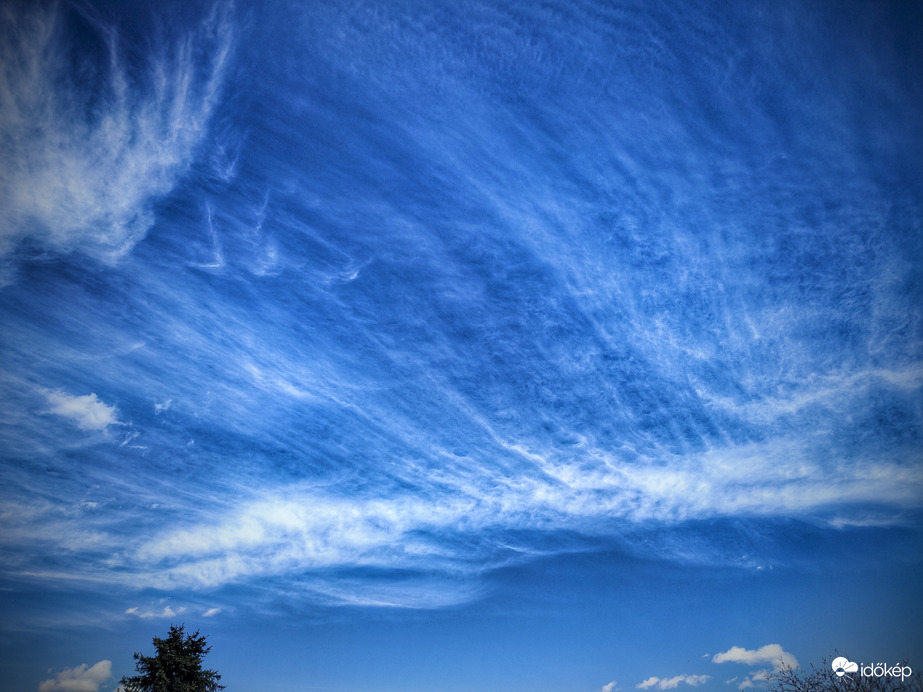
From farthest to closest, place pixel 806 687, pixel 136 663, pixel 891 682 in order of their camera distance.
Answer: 1. pixel 136 663
2. pixel 806 687
3. pixel 891 682

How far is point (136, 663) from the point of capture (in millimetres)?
37906

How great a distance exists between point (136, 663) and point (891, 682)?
5283 centimetres

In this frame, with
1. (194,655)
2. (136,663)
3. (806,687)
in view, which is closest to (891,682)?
(806,687)

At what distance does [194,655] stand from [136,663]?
13.6ft

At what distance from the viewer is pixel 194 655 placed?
39.3 metres

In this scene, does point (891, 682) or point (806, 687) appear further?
point (806, 687)

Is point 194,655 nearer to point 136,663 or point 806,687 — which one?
point 136,663

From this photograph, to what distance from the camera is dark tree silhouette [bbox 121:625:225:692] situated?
37531mm

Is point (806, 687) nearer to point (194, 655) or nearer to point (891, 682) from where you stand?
point (891, 682)

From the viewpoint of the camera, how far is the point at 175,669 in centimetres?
3847

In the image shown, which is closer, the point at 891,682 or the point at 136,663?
the point at 891,682

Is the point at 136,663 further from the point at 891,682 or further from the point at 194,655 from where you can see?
the point at 891,682

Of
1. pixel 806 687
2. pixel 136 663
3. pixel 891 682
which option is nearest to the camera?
pixel 891 682

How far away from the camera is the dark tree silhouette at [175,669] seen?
123 ft
